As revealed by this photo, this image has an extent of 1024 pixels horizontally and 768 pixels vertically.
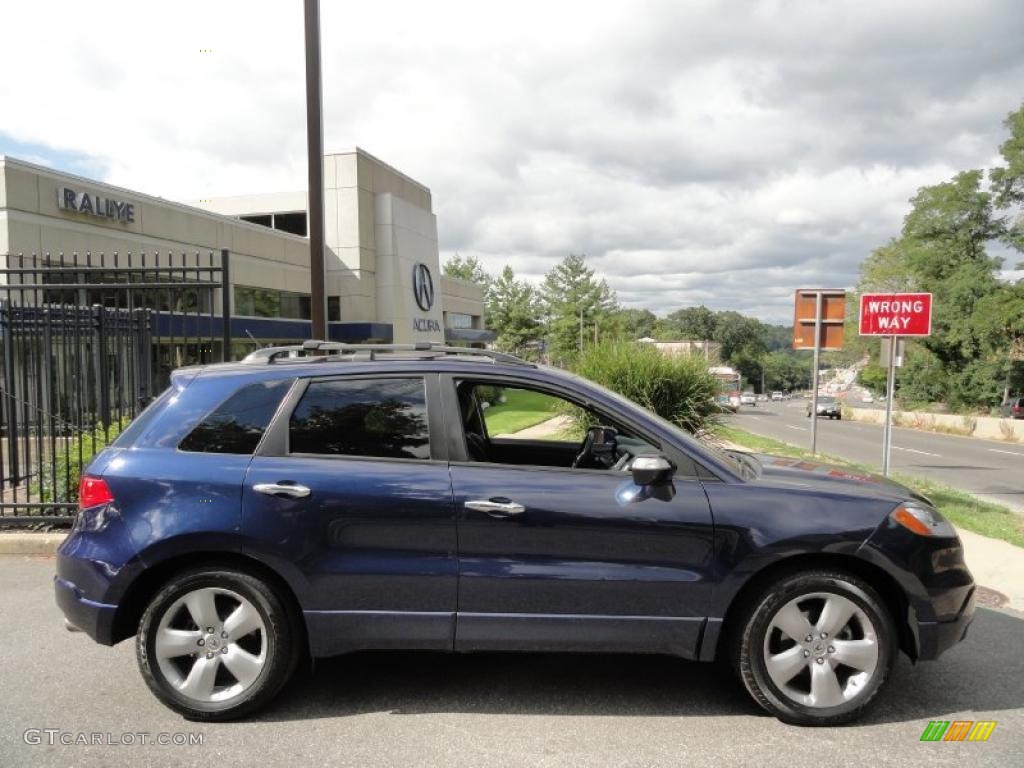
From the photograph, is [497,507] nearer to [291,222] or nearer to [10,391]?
[10,391]

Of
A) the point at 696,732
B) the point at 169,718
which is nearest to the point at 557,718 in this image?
the point at 696,732

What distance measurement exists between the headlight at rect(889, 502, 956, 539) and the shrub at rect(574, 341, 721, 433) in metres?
6.33

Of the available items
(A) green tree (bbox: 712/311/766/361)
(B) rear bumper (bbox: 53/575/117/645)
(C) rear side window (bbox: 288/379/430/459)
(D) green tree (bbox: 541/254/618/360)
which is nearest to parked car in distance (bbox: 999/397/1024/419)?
(D) green tree (bbox: 541/254/618/360)

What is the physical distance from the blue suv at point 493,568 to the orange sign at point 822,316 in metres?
7.45

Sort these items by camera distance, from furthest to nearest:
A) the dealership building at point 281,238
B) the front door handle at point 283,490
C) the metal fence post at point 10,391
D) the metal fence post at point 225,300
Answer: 1. the dealership building at point 281,238
2. the metal fence post at point 10,391
3. the metal fence post at point 225,300
4. the front door handle at point 283,490

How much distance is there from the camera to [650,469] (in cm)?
314

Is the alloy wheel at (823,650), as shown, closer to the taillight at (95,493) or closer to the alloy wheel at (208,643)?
the alloy wheel at (208,643)

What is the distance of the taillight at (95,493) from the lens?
3.33 m

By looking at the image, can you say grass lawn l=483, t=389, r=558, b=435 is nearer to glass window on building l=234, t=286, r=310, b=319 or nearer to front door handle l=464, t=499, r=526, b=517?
front door handle l=464, t=499, r=526, b=517

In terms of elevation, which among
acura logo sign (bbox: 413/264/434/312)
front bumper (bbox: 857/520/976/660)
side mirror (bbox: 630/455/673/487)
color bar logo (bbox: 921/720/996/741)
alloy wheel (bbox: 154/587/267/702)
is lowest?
color bar logo (bbox: 921/720/996/741)

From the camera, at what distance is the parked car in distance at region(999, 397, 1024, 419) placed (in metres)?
37.3

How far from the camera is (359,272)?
32.6 meters

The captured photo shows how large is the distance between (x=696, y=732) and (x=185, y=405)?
9.32 ft

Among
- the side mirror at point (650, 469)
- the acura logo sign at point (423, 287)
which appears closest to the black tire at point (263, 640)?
the side mirror at point (650, 469)
